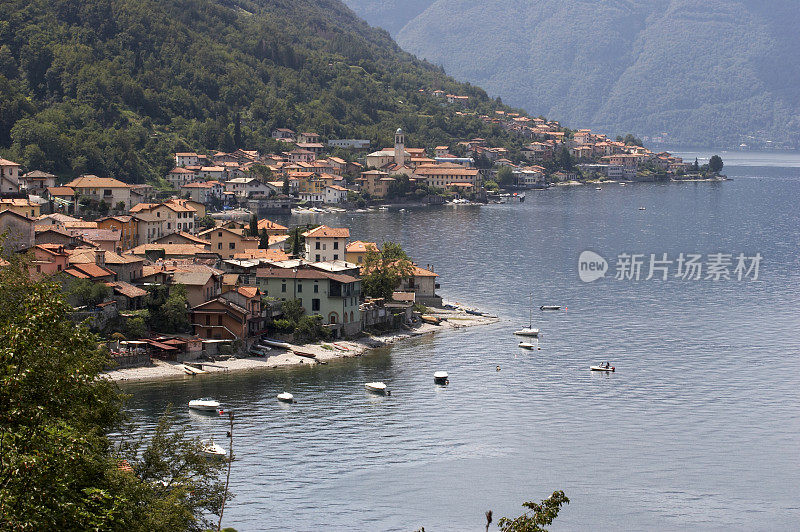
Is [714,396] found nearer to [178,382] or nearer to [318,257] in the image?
[178,382]

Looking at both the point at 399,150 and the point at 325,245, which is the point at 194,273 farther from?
the point at 399,150

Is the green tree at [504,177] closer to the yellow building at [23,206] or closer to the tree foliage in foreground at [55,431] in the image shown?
the yellow building at [23,206]

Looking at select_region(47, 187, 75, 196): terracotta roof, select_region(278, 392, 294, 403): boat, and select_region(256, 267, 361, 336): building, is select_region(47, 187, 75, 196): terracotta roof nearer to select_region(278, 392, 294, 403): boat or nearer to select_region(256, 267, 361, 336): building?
select_region(256, 267, 361, 336): building

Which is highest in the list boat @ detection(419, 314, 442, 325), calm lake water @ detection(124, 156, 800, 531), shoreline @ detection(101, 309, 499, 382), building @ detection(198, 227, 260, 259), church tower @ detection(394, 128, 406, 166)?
church tower @ detection(394, 128, 406, 166)

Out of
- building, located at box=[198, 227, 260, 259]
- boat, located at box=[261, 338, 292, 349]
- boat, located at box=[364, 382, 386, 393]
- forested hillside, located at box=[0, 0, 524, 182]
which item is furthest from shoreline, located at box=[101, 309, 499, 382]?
forested hillside, located at box=[0, 0, 524, 182]

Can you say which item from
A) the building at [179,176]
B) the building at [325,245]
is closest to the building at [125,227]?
the building at [325,245]
